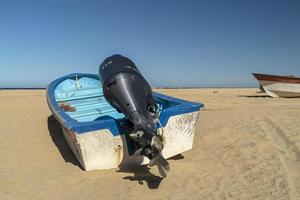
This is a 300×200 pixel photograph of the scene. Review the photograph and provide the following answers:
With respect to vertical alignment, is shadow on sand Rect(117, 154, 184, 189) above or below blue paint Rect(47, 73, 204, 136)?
below

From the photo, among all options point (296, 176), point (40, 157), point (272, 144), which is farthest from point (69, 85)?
point (296, 176)

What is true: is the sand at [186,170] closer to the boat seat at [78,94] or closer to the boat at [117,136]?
the boat at [117,136]

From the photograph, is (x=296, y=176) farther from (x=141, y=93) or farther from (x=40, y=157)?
(x=40, y=157)

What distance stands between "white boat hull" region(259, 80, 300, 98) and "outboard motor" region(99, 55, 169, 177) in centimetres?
1290

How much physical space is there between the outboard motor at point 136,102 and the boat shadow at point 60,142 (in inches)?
52.8

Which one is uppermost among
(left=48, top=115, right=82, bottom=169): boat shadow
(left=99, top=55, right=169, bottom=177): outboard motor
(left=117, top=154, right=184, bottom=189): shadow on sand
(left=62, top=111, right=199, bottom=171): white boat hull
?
(left=99, top=55, right=169, bottom=177): outboard motor

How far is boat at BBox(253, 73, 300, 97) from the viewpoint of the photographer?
16.0m

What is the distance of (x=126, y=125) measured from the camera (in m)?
4.48

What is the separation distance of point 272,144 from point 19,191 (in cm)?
413

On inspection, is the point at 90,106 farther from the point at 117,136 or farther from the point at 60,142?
the point at 117,136

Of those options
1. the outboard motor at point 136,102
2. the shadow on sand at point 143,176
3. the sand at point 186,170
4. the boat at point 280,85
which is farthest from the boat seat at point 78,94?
the boat at point 280,85

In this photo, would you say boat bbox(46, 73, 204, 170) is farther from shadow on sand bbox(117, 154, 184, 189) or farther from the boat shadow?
the boat shadow

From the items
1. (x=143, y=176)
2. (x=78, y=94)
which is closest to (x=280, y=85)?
(x=78, y=94)

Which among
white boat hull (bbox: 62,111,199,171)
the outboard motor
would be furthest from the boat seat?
white boat hull (bbox: 62,111,199,171)
